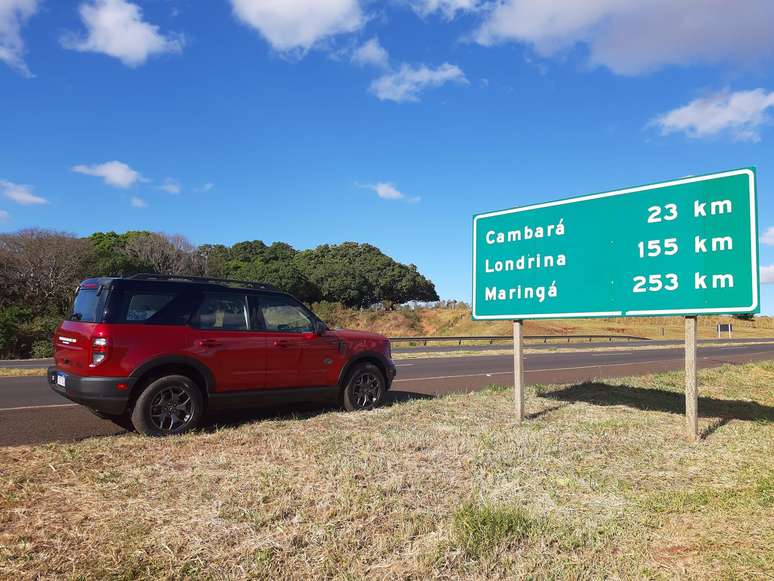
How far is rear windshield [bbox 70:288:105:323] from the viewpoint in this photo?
6.79 m

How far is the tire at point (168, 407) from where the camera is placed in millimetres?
6730

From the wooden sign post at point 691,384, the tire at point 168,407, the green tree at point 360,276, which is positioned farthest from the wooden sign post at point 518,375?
the green tree at point 360,276

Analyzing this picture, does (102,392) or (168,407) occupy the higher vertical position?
(102,392)

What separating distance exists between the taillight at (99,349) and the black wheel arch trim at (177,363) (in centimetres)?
36

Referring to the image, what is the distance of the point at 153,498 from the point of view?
4457mm

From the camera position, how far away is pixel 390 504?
4.41 meters

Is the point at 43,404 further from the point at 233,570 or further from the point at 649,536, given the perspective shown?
the point at 649,536

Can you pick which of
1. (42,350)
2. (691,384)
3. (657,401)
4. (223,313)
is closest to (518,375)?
(691,384)

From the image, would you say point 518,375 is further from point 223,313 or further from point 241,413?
point 223,313

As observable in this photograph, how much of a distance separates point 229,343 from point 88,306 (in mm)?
1663

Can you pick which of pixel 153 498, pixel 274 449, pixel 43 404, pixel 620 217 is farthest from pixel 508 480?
pixel 43 404

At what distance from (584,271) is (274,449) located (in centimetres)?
481

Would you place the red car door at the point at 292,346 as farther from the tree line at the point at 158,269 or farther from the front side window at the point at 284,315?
the tree line at the point at 158,269

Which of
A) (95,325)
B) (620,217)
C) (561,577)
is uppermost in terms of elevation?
(620,217)
